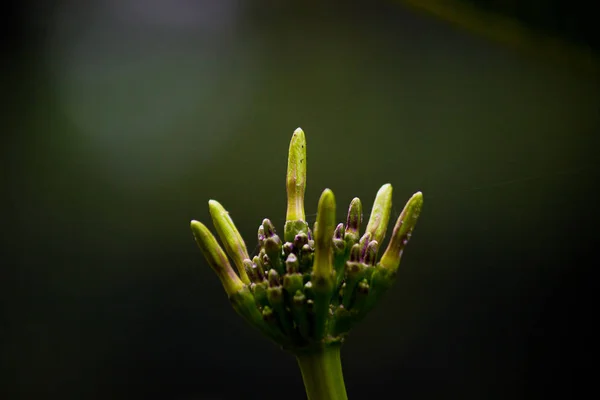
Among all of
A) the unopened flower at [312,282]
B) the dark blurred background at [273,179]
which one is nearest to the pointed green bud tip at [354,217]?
the unopened flower at [312,282]

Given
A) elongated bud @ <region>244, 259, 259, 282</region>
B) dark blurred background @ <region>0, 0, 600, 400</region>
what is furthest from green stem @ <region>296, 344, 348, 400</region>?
dark blurred background @ <region>0, 0, 600, 400</region>

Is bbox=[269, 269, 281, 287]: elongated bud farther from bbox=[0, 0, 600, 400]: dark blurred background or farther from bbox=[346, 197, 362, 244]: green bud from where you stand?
bbox=[0, 0, 600, 400]: dark blurred background

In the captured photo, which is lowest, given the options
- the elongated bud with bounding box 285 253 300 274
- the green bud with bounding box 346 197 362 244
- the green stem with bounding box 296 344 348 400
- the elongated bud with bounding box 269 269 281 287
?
the green stem with bounding box 296 344 348 400

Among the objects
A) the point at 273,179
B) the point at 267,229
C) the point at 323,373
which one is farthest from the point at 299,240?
the point at 273,179

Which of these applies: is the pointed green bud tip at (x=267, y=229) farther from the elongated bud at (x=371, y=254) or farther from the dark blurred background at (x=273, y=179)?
the dark blurred background at (x=273, y=179)
